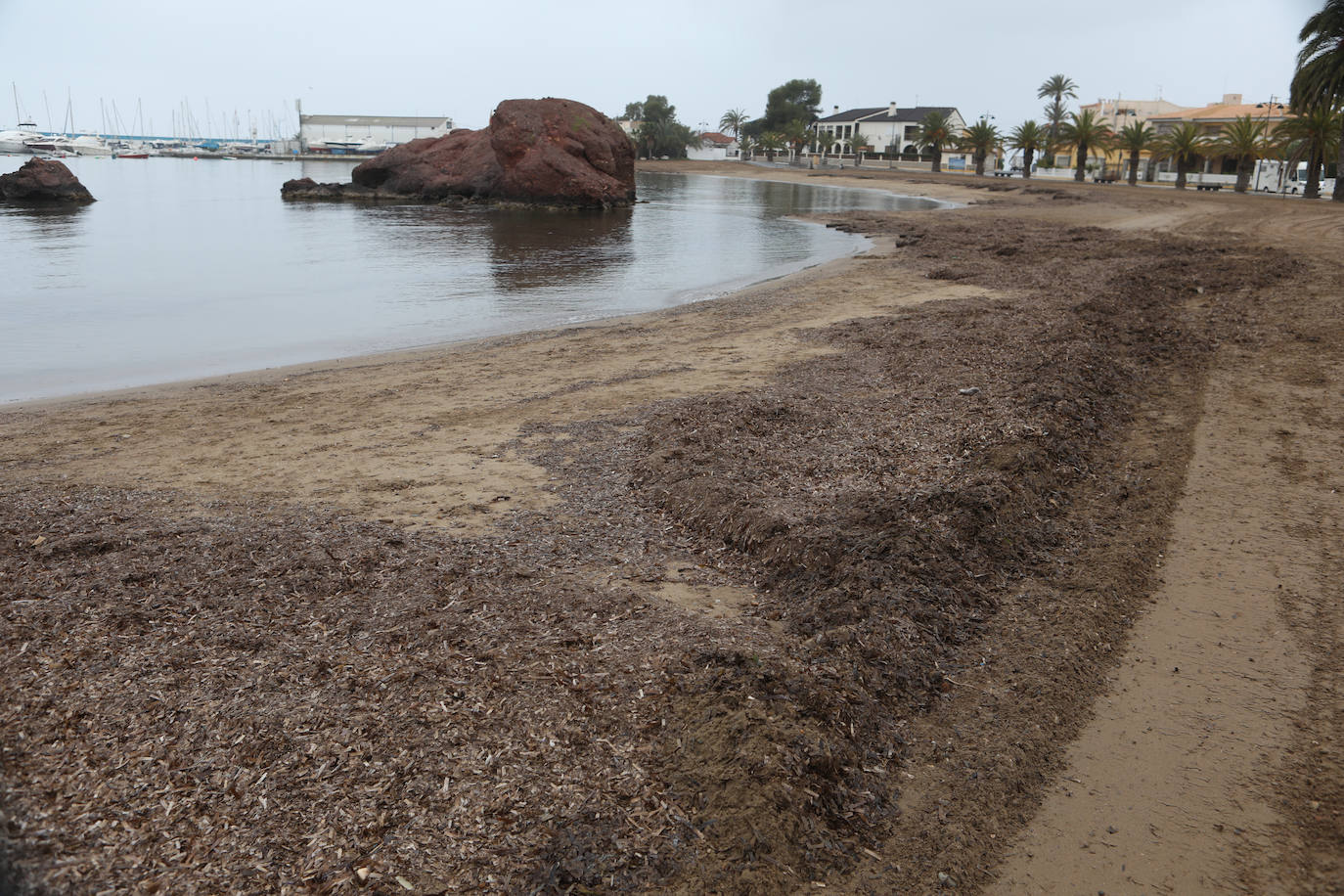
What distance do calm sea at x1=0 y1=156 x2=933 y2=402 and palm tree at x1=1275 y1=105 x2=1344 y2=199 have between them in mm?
23392

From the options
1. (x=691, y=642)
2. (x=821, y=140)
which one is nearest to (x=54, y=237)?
(x=691, y=642)

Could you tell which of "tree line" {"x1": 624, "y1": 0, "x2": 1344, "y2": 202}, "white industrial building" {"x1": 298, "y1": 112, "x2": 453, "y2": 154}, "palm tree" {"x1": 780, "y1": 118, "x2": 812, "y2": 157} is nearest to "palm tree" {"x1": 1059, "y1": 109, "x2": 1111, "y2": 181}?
"tree line" {"x1": 624, "y1": 0, "x2": 1344, "y2": 202}

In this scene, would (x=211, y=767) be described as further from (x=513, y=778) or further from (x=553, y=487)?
(x=553, y=487)

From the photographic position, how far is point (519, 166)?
4372cm

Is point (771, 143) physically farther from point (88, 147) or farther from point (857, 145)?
point (88, 147)

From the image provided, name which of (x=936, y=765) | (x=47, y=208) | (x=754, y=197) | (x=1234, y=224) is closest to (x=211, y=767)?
(x=936, y=765)

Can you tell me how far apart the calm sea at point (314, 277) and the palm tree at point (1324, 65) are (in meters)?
22.7

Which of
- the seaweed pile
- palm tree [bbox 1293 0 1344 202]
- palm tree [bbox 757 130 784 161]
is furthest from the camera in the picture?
palm tree [bbox 757 130 784 161]

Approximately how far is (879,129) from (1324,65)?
8140cm

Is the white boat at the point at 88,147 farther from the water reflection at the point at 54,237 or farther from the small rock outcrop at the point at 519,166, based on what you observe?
the water reflection at the point at 54,237

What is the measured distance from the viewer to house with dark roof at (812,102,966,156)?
108 meters

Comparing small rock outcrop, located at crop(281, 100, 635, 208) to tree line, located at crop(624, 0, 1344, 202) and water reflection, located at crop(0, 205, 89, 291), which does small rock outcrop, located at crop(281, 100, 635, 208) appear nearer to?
water reflection, located at crop(0, 205, 89, 291)

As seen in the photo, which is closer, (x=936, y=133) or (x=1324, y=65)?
(x=1324, y=65)

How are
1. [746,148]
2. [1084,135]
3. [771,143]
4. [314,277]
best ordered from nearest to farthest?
1. [314,277]
2. [1084,135]
3. [771,143]
4. [746,148]
